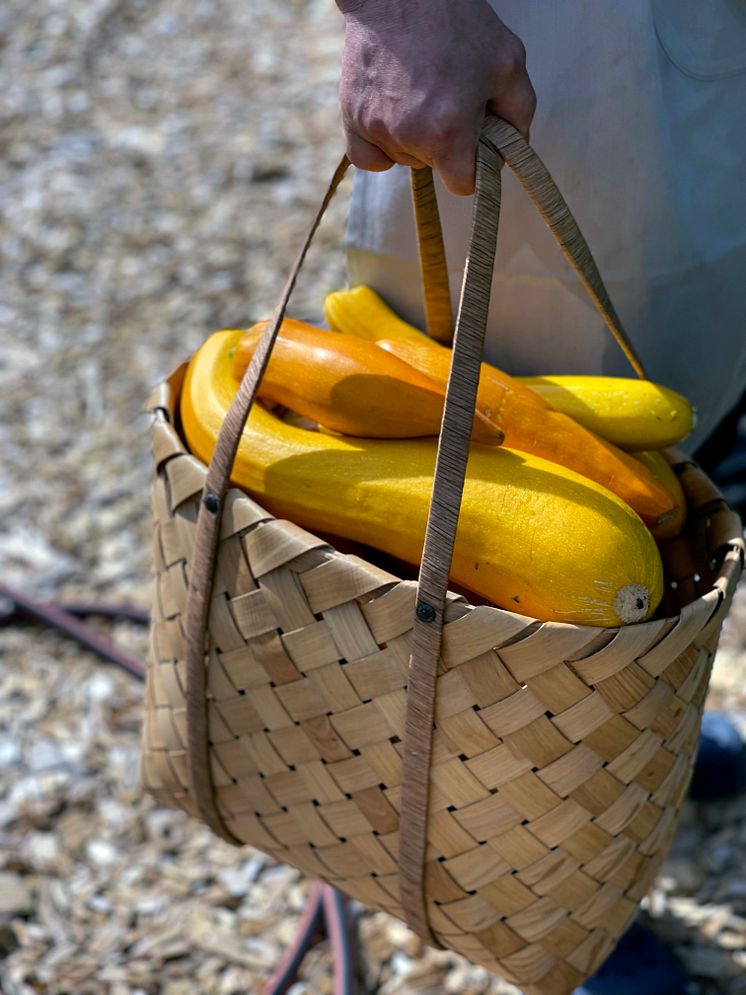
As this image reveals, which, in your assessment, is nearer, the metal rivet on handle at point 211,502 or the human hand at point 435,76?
the human hand at point 435,76

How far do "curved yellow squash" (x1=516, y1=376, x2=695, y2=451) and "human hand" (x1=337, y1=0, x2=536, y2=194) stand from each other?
22cm

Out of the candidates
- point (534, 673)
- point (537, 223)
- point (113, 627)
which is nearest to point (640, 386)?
point (537, 223)

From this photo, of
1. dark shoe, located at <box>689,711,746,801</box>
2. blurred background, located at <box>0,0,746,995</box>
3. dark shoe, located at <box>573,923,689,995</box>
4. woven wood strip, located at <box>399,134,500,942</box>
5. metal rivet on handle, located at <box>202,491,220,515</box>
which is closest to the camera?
woven wood strip, located at <box>399,134,500,942</box>

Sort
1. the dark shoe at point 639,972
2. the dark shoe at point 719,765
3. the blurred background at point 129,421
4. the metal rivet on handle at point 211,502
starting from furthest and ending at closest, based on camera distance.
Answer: the dark shoe at point 719,765 → the blurred background at point 129,421 → the dark shoe at point 639,972 → the metal rivet on handle at point 211,502

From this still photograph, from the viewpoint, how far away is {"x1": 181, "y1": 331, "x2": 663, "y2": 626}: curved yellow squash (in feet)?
2.43

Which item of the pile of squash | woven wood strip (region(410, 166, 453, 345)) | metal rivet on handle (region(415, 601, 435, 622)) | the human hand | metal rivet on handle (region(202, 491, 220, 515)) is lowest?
metal rivet on handle (region(202, 491, 220, 515))

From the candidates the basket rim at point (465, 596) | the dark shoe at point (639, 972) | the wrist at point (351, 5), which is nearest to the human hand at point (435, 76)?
the wrist at point (351, 5)

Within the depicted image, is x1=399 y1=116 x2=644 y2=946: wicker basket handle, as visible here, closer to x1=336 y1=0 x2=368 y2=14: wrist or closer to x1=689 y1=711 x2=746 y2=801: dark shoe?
x1=336 y1=0 x2=368 y2=14: wrist

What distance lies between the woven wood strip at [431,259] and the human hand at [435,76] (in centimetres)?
13

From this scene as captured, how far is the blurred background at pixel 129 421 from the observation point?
124 cm

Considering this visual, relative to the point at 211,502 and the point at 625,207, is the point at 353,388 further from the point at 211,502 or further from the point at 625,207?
the point at 625,207

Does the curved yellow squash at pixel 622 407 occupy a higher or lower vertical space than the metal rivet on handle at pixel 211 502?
higher

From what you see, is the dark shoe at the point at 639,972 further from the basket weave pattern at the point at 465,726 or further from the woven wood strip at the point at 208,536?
the woven wood strip at the point at 208,536

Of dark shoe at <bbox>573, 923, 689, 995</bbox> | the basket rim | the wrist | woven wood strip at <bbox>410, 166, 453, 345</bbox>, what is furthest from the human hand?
dark shoe at <bbox>573, 923, 689, 995</bbox>
